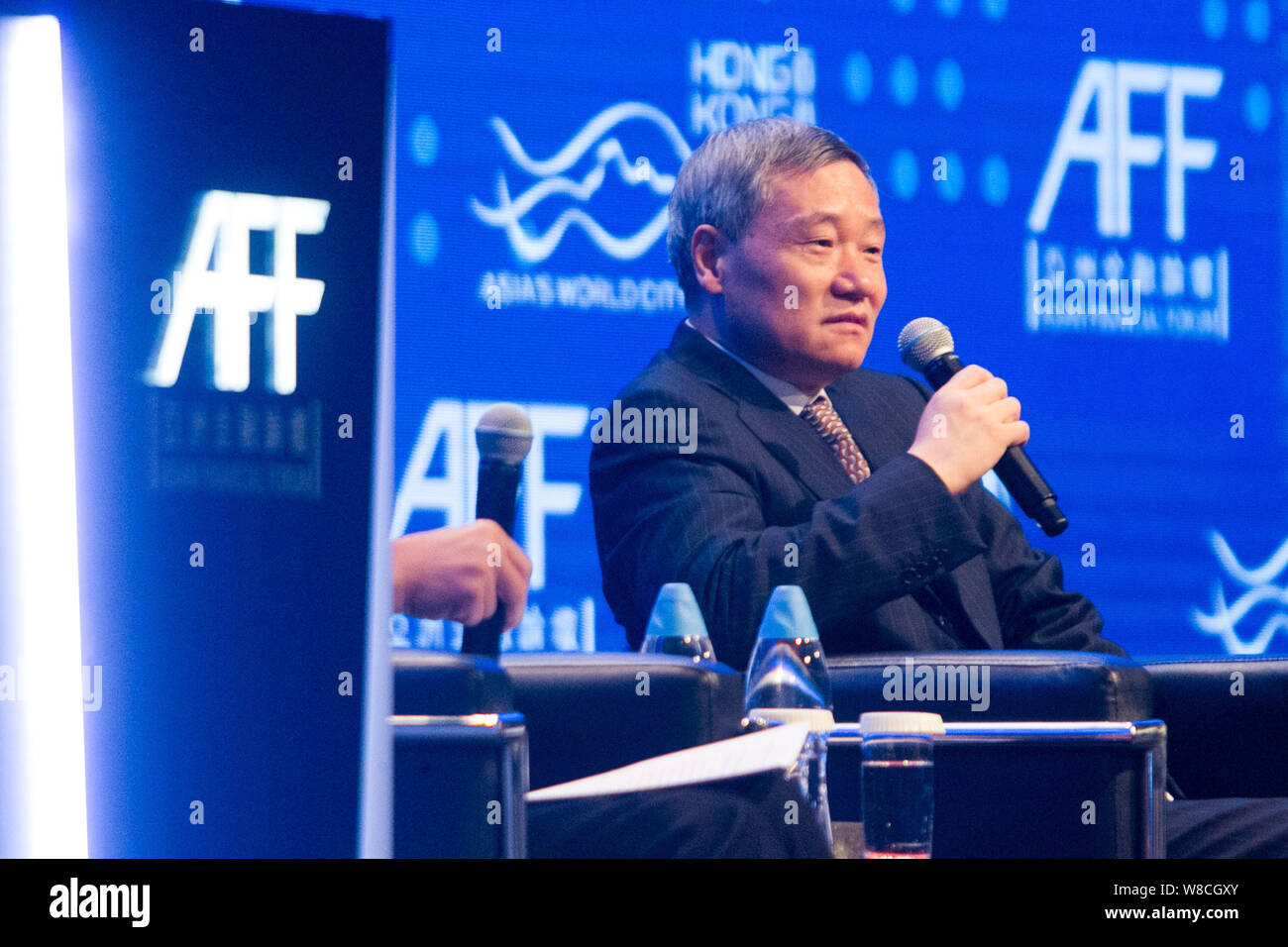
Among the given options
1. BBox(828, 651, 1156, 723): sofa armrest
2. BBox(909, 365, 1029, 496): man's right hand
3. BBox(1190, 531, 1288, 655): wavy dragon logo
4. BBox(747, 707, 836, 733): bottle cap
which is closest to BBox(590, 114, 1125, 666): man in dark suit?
BBox(909, 365, 1029, 496): man's right hand

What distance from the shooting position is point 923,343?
2.18 m

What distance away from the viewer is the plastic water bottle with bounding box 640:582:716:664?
1.83 meters

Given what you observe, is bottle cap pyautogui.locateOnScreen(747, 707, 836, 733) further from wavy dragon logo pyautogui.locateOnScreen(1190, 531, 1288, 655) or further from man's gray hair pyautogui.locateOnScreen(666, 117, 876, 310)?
wavy dragon logo pyautogui.locateOnScreen(1190, 531, 1288, 655)

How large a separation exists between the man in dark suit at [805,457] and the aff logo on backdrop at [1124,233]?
55 cm

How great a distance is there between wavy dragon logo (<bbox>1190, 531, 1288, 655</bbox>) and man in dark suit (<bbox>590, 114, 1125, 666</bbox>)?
71 cm

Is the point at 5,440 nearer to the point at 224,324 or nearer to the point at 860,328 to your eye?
the point at 224,324

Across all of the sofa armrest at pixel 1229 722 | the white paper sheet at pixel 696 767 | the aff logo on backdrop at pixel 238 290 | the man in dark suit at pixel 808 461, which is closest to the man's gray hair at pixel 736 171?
the man in dark suit at pixel 808 461

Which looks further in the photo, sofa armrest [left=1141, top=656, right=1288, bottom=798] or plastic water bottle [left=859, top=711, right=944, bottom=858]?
sofa armrest [left=1141, top=656, right=1288, bottom=798]

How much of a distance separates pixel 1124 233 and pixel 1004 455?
112 cm

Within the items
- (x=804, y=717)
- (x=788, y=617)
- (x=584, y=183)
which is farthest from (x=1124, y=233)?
(x=804, y=717)

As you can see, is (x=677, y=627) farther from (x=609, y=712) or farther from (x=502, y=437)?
(x=502, y=437)

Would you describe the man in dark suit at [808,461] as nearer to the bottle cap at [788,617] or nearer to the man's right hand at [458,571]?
the bottle cap at [788,617]

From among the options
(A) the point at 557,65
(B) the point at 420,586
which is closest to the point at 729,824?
(B) the point at 420,586

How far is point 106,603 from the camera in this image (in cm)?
65
